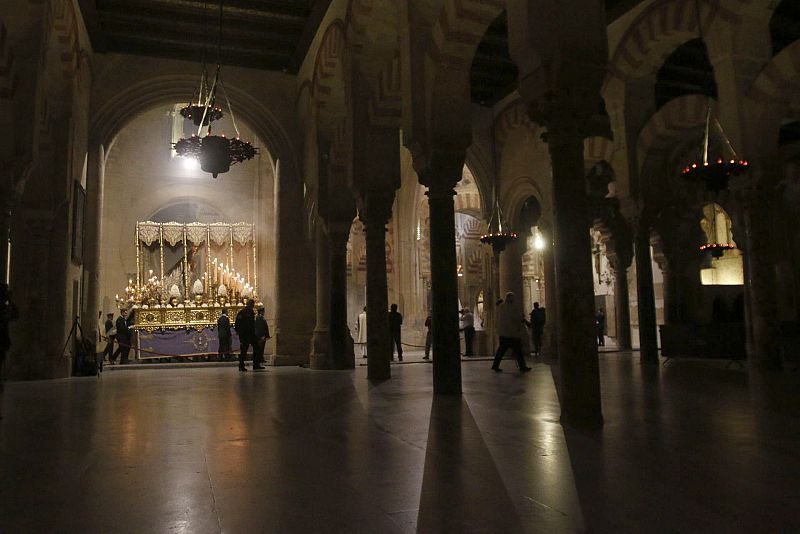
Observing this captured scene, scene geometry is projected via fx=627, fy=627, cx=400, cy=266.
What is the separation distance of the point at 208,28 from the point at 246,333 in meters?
5.55

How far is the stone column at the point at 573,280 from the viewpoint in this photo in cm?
425

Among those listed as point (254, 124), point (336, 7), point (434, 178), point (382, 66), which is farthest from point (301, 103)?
point (434, 178)

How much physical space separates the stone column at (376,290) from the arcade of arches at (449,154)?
0.10 feet

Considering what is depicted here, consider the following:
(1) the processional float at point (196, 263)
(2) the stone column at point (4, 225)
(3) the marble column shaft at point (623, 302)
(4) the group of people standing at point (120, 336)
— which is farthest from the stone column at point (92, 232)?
(3) the marble column shaft at point (623, 302)

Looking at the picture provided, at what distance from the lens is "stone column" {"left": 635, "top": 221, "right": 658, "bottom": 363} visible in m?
10.3

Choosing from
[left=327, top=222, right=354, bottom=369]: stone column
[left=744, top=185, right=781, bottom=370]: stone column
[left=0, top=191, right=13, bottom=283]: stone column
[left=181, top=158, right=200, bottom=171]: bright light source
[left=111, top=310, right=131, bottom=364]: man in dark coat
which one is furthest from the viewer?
[left=181, top=158, right=200, bottom=171]: bright light source

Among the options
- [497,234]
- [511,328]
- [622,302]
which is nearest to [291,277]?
[497,234]

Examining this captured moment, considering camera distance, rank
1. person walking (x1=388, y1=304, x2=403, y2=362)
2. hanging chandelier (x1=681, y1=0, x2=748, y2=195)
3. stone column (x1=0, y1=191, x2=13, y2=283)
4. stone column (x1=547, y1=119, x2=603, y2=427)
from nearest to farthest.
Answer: stone column (x1=547, y1=119, x2=603, y2=427), stone column (x1=0, y1=191, x2=13, y2=283), hanging chandelier (x1=681, y1=0, x2=748, y2=195), person walking (x1=388, y1=304, x2=403, y2=362)

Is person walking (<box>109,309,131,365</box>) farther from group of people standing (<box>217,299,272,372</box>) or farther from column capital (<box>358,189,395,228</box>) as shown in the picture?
column capital (<box>358,189,395,228</box>)

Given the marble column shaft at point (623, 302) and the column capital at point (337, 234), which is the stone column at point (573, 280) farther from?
the marble column shaft at point (623, 302)

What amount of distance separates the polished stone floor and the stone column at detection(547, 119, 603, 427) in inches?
9.6

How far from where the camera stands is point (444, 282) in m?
6.61

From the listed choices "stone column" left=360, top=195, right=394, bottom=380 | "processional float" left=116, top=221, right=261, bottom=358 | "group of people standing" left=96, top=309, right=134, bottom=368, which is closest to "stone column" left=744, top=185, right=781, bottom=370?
"stone column" left=360, top=195, right=394, bottom=380

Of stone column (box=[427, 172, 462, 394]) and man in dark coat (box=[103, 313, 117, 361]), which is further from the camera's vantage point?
man in dark coat (box=[103, 313, 117, 361])
